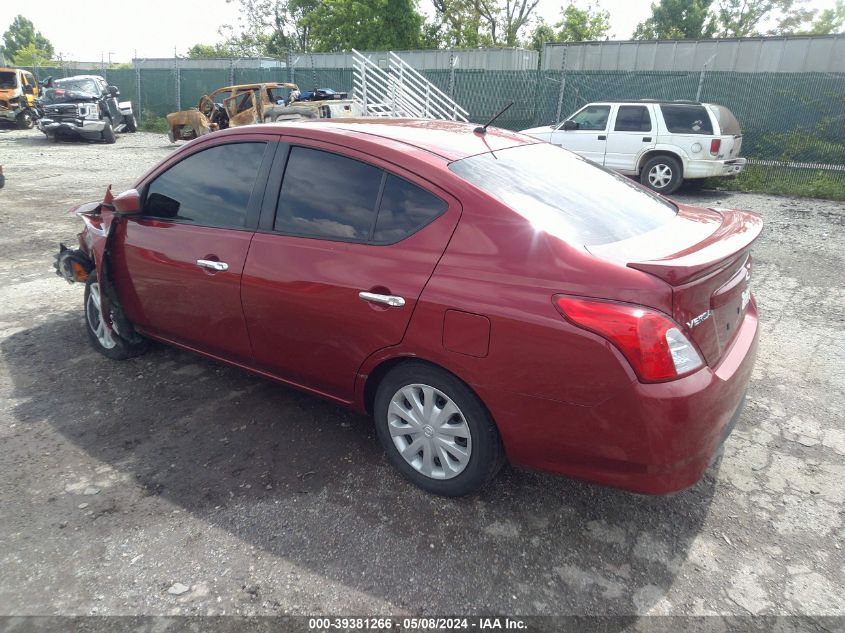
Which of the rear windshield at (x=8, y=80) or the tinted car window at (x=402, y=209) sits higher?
the rear windshield at (x=8, y=80)

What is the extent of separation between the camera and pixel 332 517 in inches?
109

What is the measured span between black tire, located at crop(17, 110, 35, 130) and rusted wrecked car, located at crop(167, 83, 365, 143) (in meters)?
8.48

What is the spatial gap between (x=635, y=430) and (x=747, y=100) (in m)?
15.3

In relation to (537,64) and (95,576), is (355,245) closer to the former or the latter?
(95,576)

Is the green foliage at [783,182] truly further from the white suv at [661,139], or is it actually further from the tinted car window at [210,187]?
the tinted car window at [210,187]

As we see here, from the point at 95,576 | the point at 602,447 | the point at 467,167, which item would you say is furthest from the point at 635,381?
the point at 95,576

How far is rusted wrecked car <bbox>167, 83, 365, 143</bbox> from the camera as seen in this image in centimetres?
1658

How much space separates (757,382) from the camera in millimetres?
4090

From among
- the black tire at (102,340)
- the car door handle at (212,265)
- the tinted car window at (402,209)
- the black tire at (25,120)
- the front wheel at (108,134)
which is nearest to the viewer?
the tinted car window at (402,209)

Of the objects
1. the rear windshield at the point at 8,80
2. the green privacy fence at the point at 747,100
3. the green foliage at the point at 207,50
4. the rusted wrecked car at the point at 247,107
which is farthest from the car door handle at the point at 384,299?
the green foliage at the point at 207,50

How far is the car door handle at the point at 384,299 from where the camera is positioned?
2.68 metres

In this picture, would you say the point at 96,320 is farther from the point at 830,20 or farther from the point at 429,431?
the point at 830,20

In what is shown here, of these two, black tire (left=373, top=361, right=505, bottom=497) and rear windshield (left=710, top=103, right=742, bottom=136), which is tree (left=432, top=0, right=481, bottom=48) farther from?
black tire (left=373, top=361, right=505, bottom=497)

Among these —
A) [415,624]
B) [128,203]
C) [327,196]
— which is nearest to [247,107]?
[128,203]
